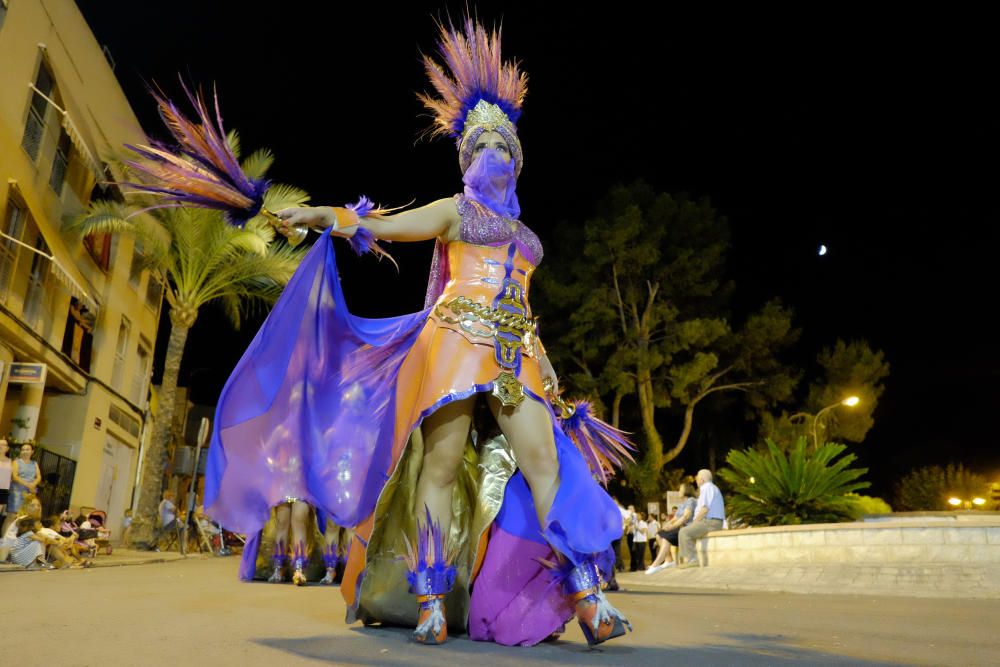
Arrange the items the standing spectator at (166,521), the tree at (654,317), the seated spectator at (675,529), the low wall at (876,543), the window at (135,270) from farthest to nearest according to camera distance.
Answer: the tree at (654,317), the window at (135,270), the standing spectator at (166,521), the seated spectator at (675,529), the low wall at (876,543)

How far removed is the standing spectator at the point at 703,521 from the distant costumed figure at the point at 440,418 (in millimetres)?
8264

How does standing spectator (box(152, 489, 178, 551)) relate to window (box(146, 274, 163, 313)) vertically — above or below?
below

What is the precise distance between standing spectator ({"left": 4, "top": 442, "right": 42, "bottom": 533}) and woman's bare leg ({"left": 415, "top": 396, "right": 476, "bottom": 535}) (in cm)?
971

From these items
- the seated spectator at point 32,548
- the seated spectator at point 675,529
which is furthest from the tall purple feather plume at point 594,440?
the seated spectator at point 675,529

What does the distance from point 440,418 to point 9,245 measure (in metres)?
14.2

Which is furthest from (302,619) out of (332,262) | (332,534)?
(332,534)

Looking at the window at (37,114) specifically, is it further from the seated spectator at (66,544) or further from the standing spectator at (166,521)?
the standing spectator at (166,521)

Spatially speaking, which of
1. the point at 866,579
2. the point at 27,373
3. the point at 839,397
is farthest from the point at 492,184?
the point at 839,397

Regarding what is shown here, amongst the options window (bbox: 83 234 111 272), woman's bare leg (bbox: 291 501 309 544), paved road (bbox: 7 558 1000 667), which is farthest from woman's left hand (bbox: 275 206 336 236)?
window (bbox: 83 234 111 272)

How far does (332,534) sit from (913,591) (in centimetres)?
599

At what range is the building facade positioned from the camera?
14445 millimetres

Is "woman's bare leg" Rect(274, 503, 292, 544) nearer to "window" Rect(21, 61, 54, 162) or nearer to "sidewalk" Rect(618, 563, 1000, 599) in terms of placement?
"sidewalk" Rect(618, 563, 1000, 599)

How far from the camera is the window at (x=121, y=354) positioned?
21359 millimetres

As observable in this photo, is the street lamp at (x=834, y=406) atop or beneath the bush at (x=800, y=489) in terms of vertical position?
atop
